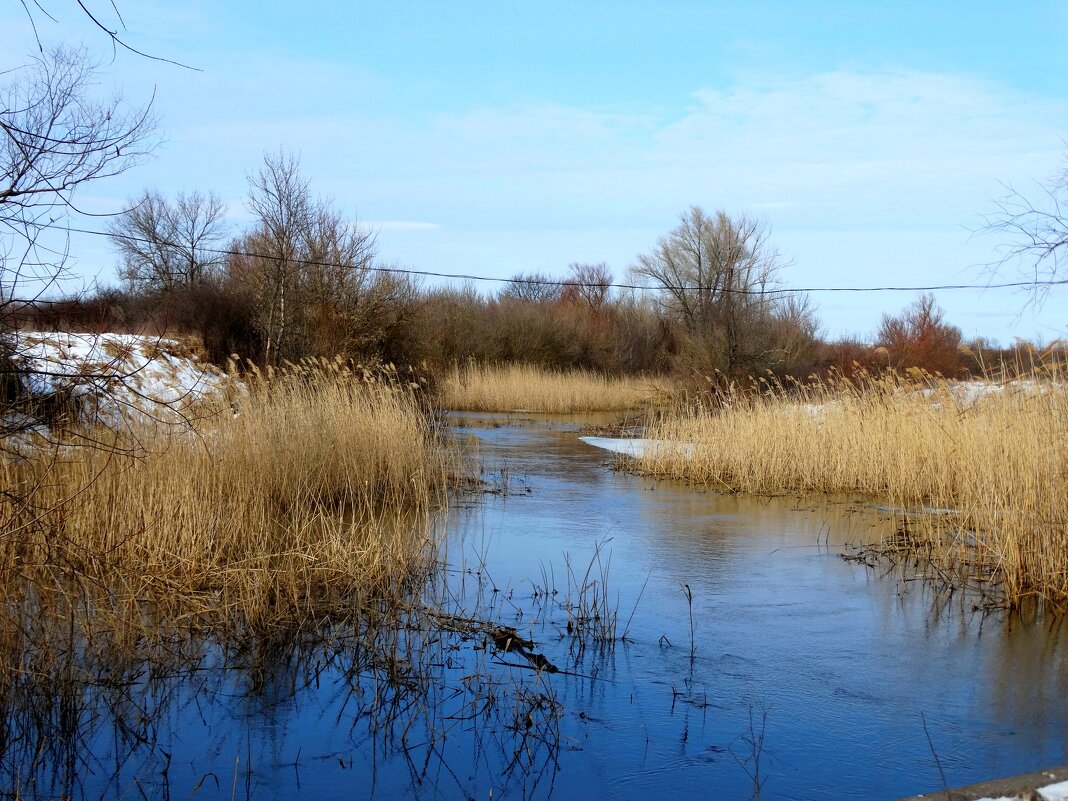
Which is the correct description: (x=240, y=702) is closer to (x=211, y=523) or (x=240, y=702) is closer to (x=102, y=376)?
(x=102, y=376)

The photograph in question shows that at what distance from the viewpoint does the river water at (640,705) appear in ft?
11.1

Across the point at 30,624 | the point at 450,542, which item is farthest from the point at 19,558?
the point at 450,542

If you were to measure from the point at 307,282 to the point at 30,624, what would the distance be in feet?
49.1

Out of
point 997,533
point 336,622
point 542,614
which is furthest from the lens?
point 997,533

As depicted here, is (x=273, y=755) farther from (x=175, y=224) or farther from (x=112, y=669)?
(x=175, y=224)

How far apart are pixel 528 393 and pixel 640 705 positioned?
20.7 metres

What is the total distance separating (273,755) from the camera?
11.7 ft

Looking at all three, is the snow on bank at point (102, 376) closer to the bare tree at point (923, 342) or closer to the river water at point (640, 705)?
the river water at point (640, 705)

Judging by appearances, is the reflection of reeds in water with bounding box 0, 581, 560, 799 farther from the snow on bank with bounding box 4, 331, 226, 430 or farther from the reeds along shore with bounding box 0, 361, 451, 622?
the snow on bank with bounding box 4, 331, 226, 430

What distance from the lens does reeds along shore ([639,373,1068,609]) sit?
5.77m

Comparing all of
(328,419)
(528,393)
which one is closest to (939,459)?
(328,419)

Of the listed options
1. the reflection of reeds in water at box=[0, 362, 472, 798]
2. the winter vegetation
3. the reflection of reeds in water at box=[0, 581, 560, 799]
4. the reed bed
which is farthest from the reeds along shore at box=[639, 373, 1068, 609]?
the reed bed

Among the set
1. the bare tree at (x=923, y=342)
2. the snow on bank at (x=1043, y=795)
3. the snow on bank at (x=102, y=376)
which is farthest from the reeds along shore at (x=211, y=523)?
the bare tree at (x=923, y=342)

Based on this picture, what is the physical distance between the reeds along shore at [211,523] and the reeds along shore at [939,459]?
377 cm
